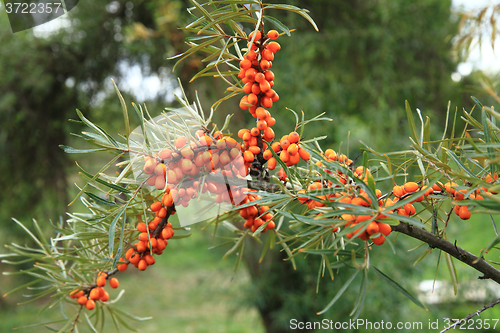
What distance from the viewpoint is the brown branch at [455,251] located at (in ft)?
0.72

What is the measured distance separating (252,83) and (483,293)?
1629mm

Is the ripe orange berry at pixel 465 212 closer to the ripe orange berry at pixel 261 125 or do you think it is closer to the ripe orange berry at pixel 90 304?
the ripe orange berry at pixel 261 125

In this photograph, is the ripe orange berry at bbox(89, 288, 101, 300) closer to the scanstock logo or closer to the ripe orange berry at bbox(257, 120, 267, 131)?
the ripe orange berry at bbox(257, 120, 267, 131)

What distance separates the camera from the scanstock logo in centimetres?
56

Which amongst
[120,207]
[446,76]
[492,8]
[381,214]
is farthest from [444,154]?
[446,76]

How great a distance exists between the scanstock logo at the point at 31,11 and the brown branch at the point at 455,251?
2.08ft

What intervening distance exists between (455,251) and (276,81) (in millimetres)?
925

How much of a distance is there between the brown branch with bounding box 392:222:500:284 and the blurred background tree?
835mm

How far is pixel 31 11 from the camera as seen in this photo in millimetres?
578

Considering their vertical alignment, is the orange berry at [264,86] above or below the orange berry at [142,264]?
above

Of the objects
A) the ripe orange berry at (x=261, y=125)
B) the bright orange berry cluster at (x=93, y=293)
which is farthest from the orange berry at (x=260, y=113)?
the bright orange berry cluster at (x=93, y=293)

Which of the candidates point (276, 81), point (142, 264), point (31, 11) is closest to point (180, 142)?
point (142, 264)

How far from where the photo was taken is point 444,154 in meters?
0.23

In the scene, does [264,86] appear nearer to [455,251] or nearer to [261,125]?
[261,125]
